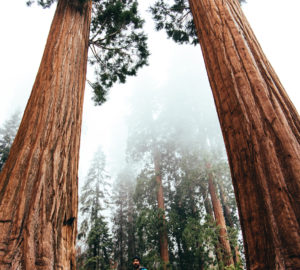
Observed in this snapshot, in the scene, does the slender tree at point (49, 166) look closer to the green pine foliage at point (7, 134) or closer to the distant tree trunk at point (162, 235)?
the distant tree trunk at point (162, 235)

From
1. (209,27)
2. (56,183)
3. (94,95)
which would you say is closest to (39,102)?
(56,183)

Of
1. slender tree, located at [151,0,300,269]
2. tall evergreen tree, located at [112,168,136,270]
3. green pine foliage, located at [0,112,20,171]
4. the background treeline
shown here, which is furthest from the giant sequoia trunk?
tall evergreen tree, located at [112,168,136,270]

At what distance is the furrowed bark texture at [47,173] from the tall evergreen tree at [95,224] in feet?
49.8

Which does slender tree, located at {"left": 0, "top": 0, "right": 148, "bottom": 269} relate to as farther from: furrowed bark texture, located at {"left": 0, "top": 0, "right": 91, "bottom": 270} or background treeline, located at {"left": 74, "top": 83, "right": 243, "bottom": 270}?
background treeline, located at {"left": 74, "top": 83, "right": 243, "bottom": 270}

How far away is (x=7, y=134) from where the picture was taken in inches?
804

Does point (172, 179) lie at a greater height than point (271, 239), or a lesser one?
greater

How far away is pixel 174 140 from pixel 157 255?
11755mm

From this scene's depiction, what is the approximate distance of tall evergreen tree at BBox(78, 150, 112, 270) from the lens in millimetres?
16531

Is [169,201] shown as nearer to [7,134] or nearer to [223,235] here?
[223,235]

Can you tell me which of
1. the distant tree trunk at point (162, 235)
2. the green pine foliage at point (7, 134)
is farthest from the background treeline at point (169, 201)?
the green pine foliage at point (7, 134)

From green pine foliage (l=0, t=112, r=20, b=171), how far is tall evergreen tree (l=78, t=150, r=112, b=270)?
820cm

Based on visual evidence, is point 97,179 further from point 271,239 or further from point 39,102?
point 271,239

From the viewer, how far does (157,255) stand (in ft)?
44.4

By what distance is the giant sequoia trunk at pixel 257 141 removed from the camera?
93cm
